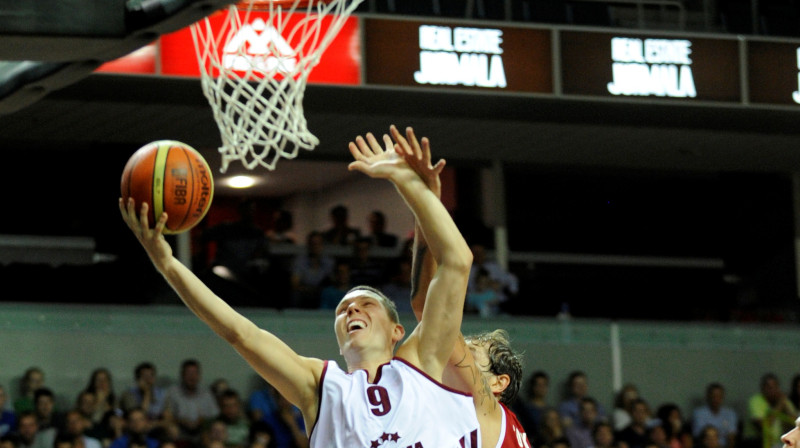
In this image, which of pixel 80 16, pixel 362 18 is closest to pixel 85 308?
pixel 362 18

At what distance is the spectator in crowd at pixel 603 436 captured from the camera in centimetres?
949

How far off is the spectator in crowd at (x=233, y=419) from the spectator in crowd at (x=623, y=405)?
120 inches

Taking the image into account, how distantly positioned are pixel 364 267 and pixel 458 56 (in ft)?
6.27

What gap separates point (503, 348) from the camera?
426cm

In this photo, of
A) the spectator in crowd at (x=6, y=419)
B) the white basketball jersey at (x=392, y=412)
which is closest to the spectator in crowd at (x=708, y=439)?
the spectator in crowd at (x=6, y=419)

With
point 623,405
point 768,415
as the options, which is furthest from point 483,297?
point 768,415

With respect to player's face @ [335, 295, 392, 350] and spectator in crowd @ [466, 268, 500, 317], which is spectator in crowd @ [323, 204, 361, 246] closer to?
spectator in crowd @ [466, 268, 500, 317]

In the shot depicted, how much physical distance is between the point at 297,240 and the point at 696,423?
3704 mm

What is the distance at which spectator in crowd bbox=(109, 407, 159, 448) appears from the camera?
26.9ft

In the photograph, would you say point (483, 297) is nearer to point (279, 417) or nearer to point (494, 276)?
point (494, 276)

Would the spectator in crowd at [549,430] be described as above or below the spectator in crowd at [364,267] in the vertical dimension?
below

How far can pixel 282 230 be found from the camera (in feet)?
36.3

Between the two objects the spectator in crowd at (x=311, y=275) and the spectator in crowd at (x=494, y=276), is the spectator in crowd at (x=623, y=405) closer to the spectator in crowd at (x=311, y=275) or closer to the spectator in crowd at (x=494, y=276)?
the spectator in crowd at (x=494, y=276)

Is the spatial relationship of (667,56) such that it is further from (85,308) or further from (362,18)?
(85,308)
